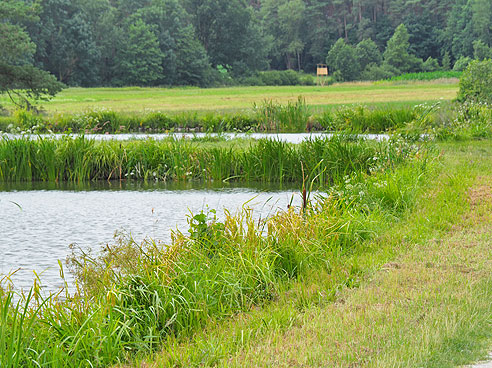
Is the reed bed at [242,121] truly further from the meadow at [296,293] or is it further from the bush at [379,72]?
the bush at [379,72]

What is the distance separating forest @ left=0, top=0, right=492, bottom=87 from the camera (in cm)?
7119

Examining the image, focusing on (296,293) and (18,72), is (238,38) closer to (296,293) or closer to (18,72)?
(18,72)

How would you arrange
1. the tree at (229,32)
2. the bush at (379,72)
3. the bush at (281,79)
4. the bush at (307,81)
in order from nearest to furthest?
the bush at (379,72), the bush at (307,81), the bush at (281,79), the tree at (229,32)

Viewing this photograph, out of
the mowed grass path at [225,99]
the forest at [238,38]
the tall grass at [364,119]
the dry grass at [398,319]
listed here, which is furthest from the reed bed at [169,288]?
the forest at [238,38]

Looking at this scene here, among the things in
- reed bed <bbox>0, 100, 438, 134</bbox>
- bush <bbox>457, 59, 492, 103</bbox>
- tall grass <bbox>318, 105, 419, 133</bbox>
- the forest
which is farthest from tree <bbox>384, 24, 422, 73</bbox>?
bush <bbox>457, 59, 492, 103</bbox>

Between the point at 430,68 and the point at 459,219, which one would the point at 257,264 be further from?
the point at 430,68

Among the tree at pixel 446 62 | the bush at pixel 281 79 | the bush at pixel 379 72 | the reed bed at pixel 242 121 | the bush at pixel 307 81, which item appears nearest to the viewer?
the reed bed at pixel 242 121

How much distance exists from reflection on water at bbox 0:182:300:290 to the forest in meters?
47.7

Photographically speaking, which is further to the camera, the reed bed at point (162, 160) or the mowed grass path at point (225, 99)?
the mowed grass path at point (225, 99)

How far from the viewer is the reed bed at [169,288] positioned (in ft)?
15.3

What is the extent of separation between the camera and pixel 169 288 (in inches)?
223

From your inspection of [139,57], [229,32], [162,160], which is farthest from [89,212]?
[229,32]

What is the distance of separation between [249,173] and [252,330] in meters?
9.65

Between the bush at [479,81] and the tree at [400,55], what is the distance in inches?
2796
